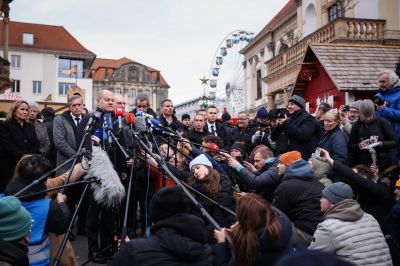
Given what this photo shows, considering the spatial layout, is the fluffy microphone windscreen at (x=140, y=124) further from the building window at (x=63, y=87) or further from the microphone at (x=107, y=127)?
the building window at (x=63, y=87)

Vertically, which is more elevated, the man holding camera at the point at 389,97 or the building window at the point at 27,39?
the building window at the point at 27,39

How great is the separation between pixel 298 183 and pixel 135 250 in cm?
222

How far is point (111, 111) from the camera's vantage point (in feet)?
18.6

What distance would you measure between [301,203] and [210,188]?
3.01 feet

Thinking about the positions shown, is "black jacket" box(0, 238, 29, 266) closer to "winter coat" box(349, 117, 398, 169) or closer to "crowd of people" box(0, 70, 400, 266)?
"crowd of people" box(0, 70, 400, 266)

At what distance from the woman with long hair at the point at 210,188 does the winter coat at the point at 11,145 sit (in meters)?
2.98

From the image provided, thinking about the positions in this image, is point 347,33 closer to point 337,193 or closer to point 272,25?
point 337,193

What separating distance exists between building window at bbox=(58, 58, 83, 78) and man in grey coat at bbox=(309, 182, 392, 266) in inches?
2210

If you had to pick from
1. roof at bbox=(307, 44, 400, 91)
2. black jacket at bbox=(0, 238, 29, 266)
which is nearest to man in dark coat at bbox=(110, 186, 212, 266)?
black jacket at bbox=(0, 238, 29, 266)

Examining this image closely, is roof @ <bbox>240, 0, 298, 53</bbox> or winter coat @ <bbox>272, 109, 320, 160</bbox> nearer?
winter coat @ <bbox>272, 109, 320, 160</bbox>

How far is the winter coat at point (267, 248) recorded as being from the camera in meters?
3.37

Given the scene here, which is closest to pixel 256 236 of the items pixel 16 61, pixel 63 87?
pixel 63 87

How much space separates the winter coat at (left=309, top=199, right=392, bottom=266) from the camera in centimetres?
363

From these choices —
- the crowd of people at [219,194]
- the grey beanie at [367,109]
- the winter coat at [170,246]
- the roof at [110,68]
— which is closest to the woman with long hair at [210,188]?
the crowd of people at [219,194]
